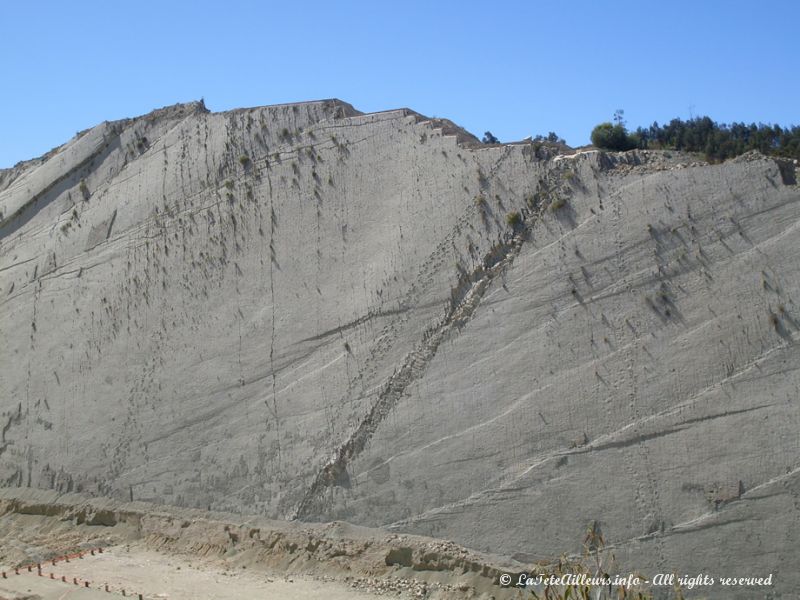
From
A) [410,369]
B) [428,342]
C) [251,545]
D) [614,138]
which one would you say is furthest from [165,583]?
[614,138]

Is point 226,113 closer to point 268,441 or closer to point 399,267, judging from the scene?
point 399,267

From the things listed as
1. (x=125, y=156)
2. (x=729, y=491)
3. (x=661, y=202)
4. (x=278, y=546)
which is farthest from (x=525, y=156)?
(x=125, y=156)

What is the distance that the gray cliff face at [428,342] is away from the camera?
504 inches

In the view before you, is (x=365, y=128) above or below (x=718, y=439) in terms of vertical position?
above

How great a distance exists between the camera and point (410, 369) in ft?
50.2

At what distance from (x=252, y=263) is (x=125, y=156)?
690 cm

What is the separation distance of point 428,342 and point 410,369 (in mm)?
572

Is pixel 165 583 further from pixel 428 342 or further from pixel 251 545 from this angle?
pixel 428 342

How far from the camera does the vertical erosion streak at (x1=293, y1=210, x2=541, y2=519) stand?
15.1m

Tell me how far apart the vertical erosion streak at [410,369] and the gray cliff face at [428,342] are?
0.04 m

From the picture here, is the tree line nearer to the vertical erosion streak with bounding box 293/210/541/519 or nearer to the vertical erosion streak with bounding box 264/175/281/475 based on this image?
the vertical erosion streak with bounding box 293/210/541/519

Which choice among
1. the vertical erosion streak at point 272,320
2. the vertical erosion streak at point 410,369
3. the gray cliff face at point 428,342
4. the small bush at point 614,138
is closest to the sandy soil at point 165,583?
the gray cliff face at point 428,342

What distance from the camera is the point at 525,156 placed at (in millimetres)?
16172

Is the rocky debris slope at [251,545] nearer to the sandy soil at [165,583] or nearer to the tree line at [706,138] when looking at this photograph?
the sandy soil at [165,583]
